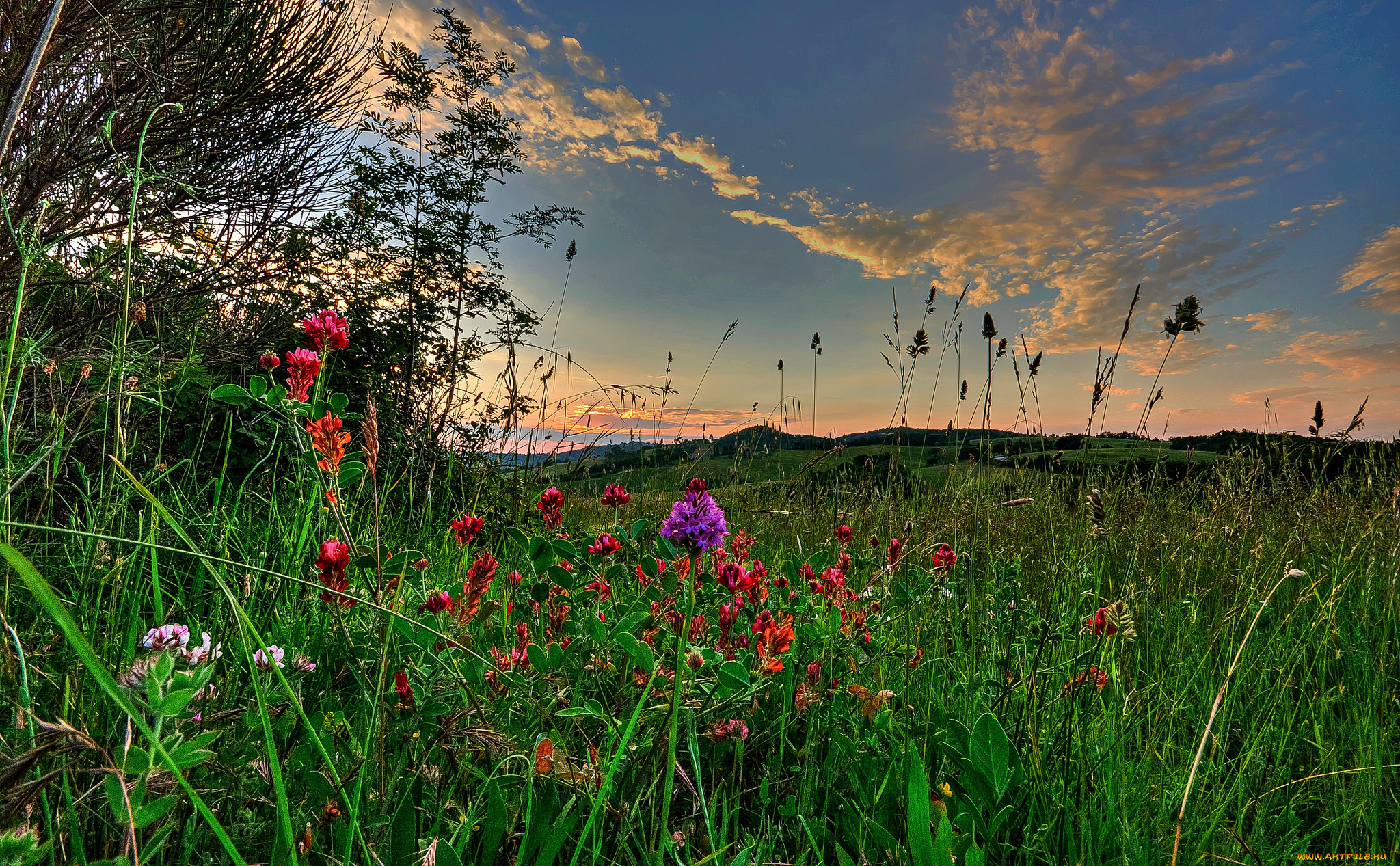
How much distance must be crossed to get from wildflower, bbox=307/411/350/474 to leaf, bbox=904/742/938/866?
4.00 ft

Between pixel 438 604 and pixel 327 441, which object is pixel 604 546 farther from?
pixel 327 441

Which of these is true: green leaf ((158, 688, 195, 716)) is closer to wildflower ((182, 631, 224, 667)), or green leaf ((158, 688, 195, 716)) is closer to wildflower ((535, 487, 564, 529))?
wildflower ((182, 631, 224, 667))

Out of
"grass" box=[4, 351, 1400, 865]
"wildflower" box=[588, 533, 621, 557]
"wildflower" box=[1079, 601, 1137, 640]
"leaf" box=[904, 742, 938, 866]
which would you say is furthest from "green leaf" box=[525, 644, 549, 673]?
"wildflower" box=[1079, 601, 1137, 640]

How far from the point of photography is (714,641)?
1.60m

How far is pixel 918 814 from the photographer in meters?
0.98

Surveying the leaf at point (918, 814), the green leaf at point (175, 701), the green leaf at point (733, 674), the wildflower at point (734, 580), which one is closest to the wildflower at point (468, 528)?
the wildflower at point (734, 580)

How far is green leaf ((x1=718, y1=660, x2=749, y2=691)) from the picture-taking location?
1.05m

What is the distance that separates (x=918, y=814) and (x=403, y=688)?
1003 mm

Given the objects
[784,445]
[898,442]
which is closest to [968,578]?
[898,442]

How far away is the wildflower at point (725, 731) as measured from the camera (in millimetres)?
1188

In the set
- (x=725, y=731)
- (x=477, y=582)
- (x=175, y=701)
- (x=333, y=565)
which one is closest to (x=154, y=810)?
(x=175, y=701)

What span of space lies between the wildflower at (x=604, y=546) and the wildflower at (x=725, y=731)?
1.63ft

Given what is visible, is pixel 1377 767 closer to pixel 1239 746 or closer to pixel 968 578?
pixel 1239 746

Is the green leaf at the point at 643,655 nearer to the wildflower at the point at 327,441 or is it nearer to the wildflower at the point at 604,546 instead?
the wildflower at the point at 604,546
